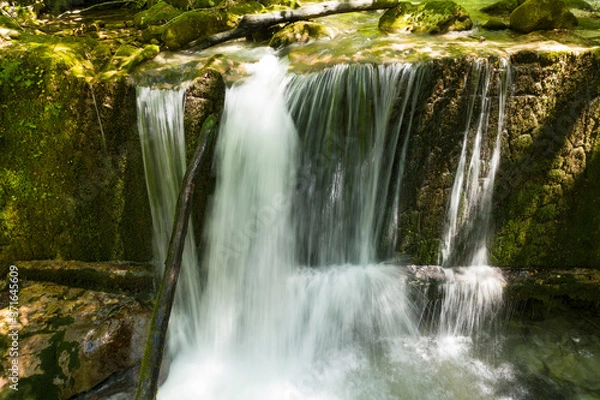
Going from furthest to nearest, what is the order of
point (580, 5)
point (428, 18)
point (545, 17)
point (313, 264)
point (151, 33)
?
point (580, 5), point (428, 18), point (151, 33), point (545, 17), point (313, 264)

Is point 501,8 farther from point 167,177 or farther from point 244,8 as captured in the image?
point 167,177

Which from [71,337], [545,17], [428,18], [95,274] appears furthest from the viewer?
[428,18]

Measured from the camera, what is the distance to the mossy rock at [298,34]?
5.01 metres

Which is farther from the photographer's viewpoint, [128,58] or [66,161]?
[128,58]

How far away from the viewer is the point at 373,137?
4000 mm

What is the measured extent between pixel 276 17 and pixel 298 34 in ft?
1.58

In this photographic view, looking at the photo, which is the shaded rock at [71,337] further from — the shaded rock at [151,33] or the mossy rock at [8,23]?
the shaded rock at [151,33]

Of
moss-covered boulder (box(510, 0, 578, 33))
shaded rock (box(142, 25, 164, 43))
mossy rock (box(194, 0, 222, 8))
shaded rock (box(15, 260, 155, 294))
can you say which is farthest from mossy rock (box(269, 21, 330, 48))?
shaded rock (box(15, 260, 155, 294))

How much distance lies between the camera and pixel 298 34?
5055 millimetres

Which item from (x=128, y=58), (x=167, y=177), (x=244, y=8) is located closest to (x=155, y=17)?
(x=244, y=8)

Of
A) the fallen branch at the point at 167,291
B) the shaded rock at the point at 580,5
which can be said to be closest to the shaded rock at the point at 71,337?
the fallen branch at the point at 167,291

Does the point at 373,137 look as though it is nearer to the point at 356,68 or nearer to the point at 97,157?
the point at 356,68

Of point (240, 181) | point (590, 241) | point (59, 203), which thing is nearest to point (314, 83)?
point (240, 181)

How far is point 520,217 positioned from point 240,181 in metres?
3.08
